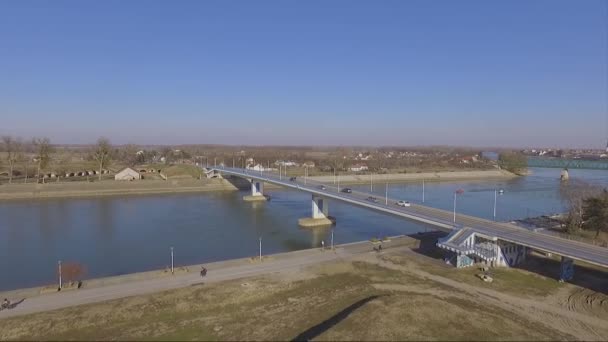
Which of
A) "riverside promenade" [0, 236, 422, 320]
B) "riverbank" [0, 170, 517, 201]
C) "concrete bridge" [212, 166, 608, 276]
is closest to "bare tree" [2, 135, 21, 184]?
"riverbank" [0, 170, 517, 201]

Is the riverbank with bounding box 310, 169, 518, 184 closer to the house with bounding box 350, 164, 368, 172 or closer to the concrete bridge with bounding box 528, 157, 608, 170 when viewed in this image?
the concrete bridge with bounding box 528, 157, 608, 170

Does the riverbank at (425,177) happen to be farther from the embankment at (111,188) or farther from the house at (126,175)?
the house at (126,175)

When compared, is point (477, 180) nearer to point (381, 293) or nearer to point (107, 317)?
point (381, 293)

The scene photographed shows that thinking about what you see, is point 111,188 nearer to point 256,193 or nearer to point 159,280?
point 256,193

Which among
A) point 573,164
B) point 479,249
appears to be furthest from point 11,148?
point 573,164

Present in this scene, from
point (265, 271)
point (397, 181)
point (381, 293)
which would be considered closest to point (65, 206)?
point (265, 271)

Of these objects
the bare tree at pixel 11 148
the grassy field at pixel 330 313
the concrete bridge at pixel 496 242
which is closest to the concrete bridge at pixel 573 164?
the concrete bridge at pixel 496 242

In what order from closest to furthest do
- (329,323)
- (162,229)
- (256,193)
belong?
(329,323) → (162,229) → (256,193)
